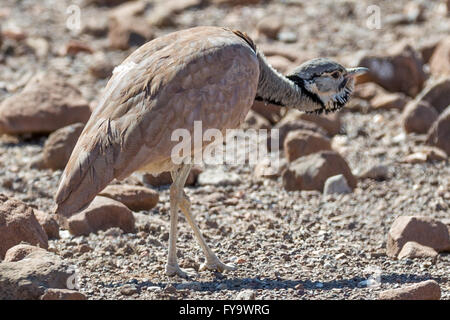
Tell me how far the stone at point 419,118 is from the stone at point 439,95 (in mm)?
285

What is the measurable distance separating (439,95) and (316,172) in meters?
2.69

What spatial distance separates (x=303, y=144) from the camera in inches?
375

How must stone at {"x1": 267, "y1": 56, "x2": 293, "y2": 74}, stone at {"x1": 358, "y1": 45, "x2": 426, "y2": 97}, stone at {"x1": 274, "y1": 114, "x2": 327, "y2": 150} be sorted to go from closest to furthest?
stone at {"x1": 274, "y1": 114, "x2": 327, "y2": 150}
stone at {"x1": 267, "y1": 56, "x2": 293, "y2": 74}
stone at {"x1": 358, "y1": 45, "x2": 426, "y2": 97}

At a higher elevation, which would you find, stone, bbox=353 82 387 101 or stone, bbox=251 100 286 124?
stone, bbox=353 82 387 101

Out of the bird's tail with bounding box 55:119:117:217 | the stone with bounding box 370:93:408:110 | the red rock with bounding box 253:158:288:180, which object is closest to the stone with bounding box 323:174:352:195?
the red rock with bounding box 253:158:288:180

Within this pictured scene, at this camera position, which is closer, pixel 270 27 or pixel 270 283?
pixel 270 283

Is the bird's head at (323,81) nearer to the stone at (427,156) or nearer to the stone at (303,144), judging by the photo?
the stone at (303,144)

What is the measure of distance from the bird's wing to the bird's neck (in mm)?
572

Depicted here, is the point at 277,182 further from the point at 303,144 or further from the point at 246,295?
the point at 246,295

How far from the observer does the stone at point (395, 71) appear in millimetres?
11859

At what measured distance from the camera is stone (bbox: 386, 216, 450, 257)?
7.23m

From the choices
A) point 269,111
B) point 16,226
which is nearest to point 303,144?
point 269,111

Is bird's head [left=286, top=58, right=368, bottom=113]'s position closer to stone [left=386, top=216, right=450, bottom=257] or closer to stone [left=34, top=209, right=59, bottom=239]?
stone [left=386, top=216, right=450, bottom=257]
